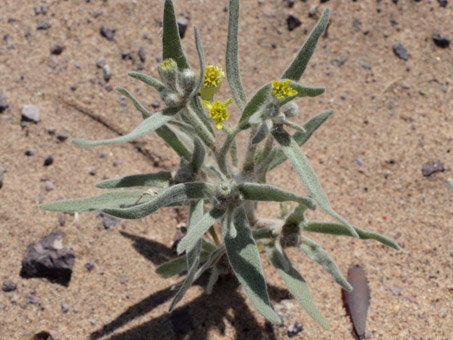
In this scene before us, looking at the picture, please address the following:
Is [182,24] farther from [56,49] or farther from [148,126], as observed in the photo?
[148,126]

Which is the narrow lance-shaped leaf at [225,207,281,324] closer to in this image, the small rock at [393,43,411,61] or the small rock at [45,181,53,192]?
the small rock at [45,181,53,192]

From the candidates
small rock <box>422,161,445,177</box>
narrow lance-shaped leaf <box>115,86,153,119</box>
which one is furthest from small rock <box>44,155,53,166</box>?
small rock <box>422,161,445,177</box>

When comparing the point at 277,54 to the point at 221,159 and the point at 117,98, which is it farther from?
the point at 221,159

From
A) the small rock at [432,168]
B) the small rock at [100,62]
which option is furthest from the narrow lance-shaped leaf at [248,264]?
the small rock at [100,62]

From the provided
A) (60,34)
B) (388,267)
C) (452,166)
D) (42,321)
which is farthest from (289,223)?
(60,34)

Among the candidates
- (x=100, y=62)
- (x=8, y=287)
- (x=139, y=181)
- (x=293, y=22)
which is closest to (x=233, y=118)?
(x=293, y=22)

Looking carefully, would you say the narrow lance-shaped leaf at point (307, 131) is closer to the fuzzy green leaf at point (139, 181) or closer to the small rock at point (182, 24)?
the fuzzy green leaf at point (139, 181)
